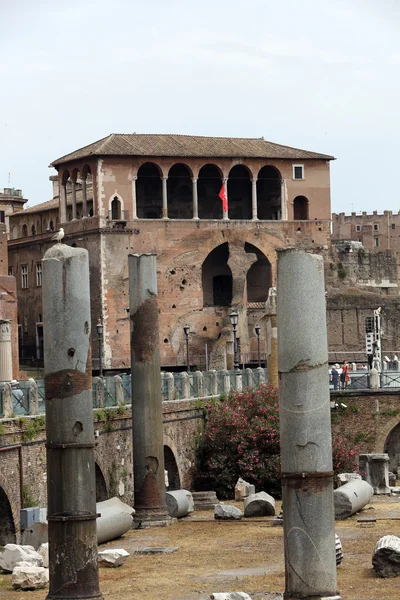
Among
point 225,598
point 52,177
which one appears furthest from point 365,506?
point 52,177

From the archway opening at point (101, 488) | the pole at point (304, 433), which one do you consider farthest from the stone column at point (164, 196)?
the pole at point (304, 433)

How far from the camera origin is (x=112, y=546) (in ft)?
70.9

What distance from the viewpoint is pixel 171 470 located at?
3144 centimetres

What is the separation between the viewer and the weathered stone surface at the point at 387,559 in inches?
A: 703

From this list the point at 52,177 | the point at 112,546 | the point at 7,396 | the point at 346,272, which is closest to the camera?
the point at 112,546

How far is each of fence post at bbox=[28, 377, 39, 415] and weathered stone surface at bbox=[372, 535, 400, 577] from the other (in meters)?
7.56

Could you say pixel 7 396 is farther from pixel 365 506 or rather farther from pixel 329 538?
pixel 329 538

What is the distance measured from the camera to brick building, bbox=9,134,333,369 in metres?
60.2

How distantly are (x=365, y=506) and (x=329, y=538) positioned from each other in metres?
13.5

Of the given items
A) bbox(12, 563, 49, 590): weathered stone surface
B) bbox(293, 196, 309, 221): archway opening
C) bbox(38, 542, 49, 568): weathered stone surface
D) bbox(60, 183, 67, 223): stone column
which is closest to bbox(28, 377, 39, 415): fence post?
bbox(38, 542, 49, 568): weathered stone surface

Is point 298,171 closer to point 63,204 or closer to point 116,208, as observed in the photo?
point 116,208

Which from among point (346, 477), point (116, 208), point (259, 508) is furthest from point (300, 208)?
point (259, 508)

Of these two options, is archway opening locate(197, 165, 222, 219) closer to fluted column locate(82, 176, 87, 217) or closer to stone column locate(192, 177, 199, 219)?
stone column locate(192, 177, 199, 219)

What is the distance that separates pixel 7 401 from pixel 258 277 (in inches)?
1659
